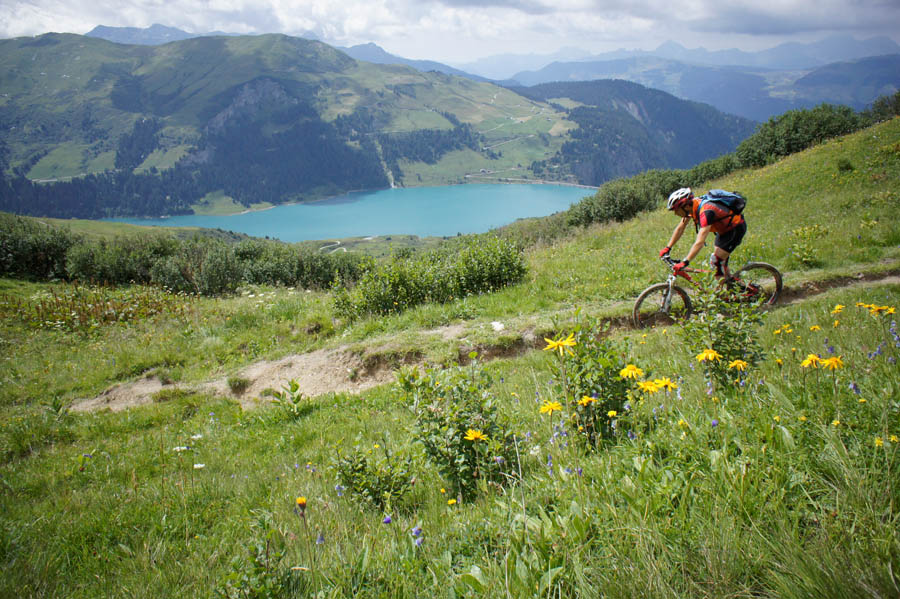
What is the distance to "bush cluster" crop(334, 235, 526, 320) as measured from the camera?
488 inches

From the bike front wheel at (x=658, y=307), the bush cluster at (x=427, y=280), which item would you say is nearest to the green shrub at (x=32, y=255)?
the bush cluster at (x=427, y=280)

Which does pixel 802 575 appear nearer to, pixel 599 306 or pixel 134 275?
pixel 599 306

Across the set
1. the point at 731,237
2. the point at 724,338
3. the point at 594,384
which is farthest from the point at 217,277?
the point at 724,338

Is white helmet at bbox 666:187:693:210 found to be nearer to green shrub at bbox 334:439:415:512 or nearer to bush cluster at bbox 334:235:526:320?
bush cluster at bbox 334:235:526:320

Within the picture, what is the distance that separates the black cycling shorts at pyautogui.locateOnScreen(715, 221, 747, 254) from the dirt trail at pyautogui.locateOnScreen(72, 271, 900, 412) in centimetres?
263

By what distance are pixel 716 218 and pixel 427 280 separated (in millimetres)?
7541

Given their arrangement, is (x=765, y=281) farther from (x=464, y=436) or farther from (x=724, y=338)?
(x=464, y=436)

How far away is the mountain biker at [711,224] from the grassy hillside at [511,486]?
175 centimetres

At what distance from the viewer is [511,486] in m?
2.95

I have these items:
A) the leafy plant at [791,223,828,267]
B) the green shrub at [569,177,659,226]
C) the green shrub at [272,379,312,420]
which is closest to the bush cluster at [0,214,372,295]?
the green shrub at [272,379,312,420]

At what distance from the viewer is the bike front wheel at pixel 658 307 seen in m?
8.98

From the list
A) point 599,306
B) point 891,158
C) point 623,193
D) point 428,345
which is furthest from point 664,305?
point 623,193

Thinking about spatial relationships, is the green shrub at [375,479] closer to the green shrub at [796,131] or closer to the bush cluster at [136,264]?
the bush cluster at [136,264]

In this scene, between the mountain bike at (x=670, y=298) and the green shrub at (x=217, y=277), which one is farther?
the green shrub at (x=217, y=277)
